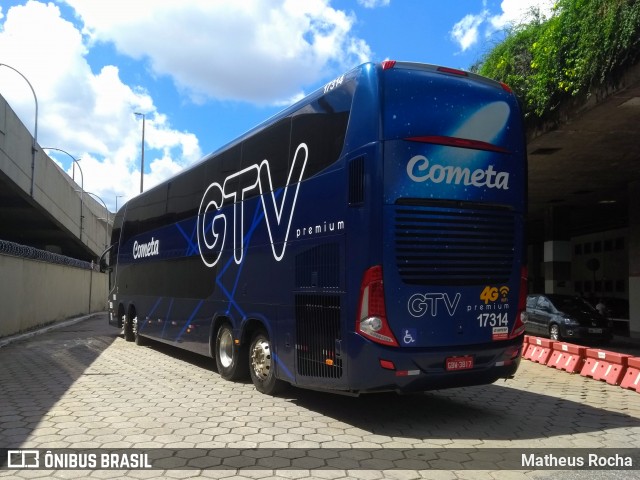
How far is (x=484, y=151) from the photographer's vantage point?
662cm

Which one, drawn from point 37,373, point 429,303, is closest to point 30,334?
point 37,373

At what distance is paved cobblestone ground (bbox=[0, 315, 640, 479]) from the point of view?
18.2ft

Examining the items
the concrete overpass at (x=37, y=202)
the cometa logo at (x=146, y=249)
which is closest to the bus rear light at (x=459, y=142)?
the cometa logo at (x=146, y=249)

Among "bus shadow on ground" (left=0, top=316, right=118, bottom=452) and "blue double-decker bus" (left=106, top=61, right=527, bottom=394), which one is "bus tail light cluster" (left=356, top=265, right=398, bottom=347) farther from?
"bus shadow on ground" (left=0, top=316, right=118, bottom=452)

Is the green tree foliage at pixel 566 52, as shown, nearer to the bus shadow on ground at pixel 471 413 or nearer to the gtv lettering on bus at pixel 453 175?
the gtv lettering on bus at pixel 453 175

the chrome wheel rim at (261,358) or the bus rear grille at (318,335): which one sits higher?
the bus rear grille at (318,335)

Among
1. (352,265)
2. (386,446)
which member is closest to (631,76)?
(352,265)

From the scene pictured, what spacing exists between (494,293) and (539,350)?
278 inches

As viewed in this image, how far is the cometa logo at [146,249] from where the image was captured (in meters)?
13.1

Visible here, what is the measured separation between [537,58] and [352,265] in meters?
9.09

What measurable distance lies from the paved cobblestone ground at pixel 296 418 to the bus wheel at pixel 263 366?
19 cm

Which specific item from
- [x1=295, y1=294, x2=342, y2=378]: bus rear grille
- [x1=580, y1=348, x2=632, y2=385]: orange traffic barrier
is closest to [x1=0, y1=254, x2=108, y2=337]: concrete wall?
[x1=295, y1=294, x2=342, y2=378]: bus rear grille

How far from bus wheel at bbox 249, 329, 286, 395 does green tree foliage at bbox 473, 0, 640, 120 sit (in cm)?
→ 832

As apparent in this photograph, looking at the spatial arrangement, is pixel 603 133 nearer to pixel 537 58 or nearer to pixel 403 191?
pixel 537 58
